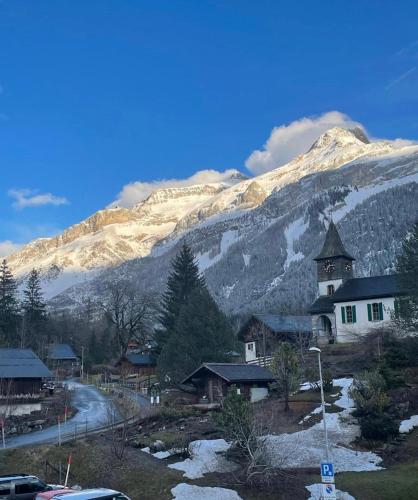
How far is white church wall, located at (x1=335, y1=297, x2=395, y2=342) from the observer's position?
57.5 m

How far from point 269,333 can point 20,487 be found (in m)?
40.5

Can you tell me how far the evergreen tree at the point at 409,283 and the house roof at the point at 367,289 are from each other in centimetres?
913

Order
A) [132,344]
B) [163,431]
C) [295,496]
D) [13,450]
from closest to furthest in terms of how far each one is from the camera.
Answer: [295,496] < [13,450] < [163,431] < [132,344]

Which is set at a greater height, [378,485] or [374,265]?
[374,265]

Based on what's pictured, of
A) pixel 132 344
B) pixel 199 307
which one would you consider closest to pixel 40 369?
pixel 199 307

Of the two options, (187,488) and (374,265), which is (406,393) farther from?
(374,265)

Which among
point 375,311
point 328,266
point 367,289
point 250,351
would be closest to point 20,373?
point 250,351

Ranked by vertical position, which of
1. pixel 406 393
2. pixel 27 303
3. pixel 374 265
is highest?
pixel 374 265

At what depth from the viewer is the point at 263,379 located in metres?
47.0

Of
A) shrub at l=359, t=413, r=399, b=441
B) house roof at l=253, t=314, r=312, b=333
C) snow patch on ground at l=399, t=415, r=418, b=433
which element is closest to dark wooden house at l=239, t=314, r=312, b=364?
house roof at l=253, t=314, r=312, b=333

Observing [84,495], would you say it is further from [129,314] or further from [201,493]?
[129,314]

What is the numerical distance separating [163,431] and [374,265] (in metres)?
173

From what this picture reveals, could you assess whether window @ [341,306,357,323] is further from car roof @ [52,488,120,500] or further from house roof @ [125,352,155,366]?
car roof @ [52,488,120,500]

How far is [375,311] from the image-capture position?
192ft
